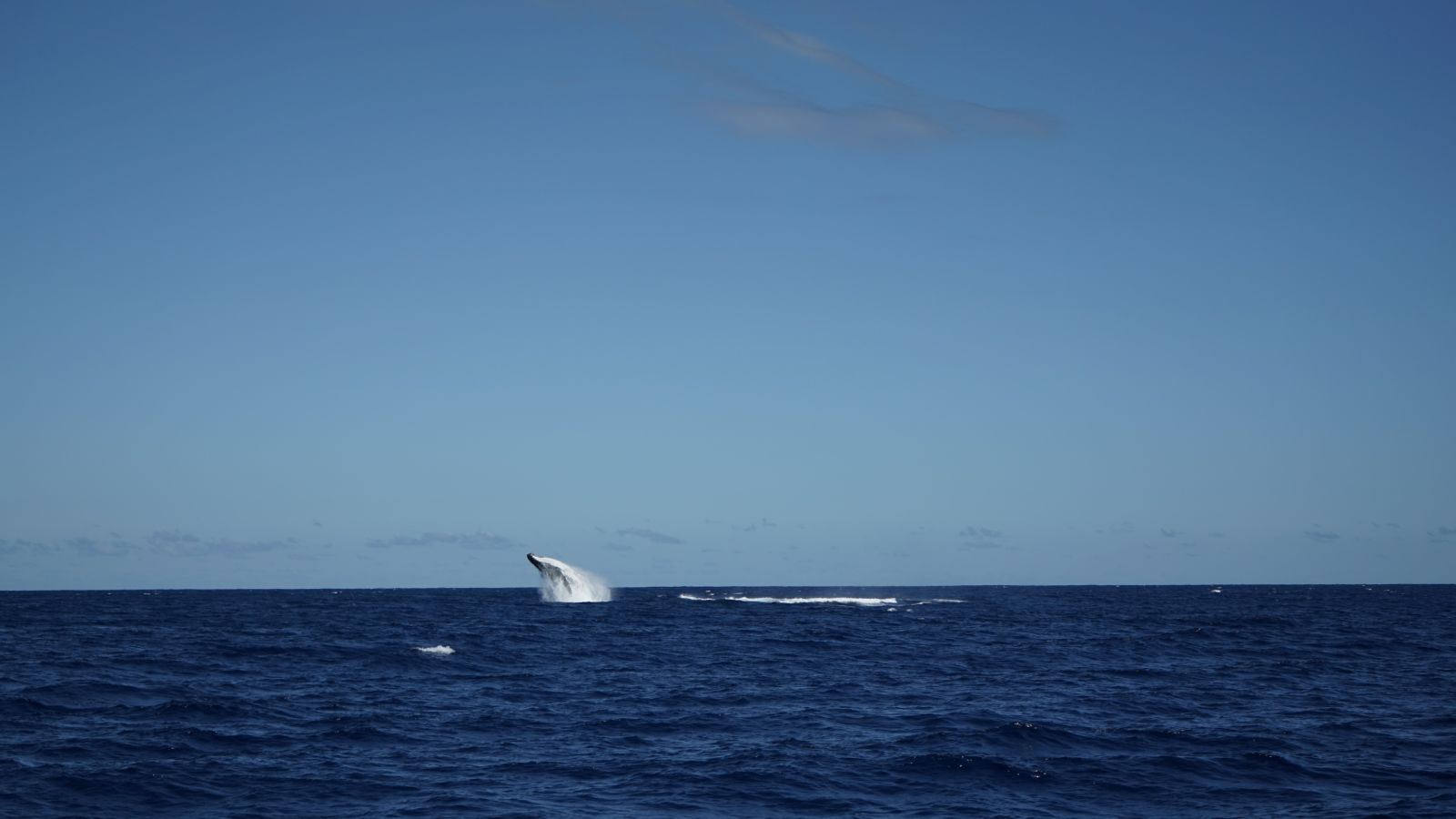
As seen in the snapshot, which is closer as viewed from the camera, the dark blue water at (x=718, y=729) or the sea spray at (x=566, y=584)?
the dark blue water at (x=718, y=729)

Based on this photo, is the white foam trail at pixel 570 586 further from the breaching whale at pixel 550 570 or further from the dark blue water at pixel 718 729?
the dark blue water at pixel 718 729

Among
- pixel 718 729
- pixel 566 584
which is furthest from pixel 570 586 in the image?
pixel 718 729

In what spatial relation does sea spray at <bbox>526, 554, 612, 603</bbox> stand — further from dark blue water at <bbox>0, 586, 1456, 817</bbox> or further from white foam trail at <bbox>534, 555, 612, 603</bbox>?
dark blue water at <bbox>0, 586, 1456, 817</bbox>

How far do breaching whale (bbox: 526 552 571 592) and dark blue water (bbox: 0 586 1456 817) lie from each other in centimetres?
4812

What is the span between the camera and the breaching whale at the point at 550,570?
117912 mm

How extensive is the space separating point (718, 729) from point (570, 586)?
95150 millimetres

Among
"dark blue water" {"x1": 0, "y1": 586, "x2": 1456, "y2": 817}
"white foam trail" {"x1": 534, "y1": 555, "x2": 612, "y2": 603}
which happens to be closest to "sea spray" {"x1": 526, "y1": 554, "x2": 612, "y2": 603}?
"white foam trail" {"x1": 534, "y1": 555, "x2": 612, "y2": 603}

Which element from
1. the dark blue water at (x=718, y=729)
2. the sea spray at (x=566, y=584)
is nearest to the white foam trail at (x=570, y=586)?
the sea spray at (x=566, y=584)

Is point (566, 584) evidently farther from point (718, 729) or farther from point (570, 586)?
point (718, 729)

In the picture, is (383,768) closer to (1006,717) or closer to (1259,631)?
(1006,717)

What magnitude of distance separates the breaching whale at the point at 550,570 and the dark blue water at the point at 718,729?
158ft

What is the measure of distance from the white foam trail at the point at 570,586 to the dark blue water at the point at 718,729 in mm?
56405

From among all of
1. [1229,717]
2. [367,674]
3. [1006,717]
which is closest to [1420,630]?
[1229,717]

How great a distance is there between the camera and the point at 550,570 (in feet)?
406
